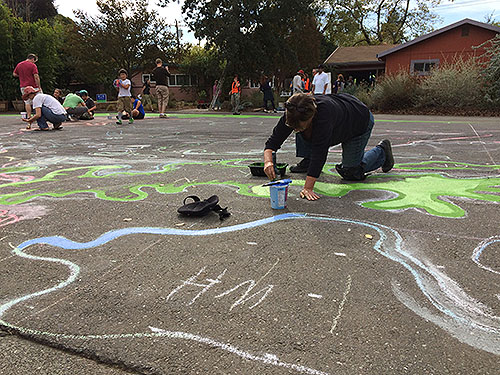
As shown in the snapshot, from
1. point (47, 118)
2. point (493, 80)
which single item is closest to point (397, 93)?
point (493, 80)

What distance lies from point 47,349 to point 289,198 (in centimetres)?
242

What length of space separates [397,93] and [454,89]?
7.06 feet

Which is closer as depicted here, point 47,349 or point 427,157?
point 47,349

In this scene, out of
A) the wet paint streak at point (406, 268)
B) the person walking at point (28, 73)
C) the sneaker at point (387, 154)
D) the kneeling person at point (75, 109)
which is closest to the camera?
the wet paint streak at point (406, 268)

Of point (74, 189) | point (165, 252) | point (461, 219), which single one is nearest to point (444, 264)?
point (461, 219)

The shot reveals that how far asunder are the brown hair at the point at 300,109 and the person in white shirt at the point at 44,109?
8179mm

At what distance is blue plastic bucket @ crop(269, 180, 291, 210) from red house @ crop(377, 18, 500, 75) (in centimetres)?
1969

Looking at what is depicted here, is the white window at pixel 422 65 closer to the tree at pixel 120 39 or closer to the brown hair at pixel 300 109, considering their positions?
the tree at pixel 120 39

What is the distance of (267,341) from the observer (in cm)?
163

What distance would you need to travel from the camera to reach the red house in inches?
808

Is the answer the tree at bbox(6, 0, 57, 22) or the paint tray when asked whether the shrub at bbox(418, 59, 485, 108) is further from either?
the tree at bbox(6, 0, 57, 22)

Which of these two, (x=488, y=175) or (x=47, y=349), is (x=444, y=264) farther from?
(x=488, y=175)

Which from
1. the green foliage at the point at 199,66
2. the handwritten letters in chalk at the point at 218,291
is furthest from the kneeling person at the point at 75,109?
the green foliage at the point at 199,66

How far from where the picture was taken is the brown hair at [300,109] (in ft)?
10.1
